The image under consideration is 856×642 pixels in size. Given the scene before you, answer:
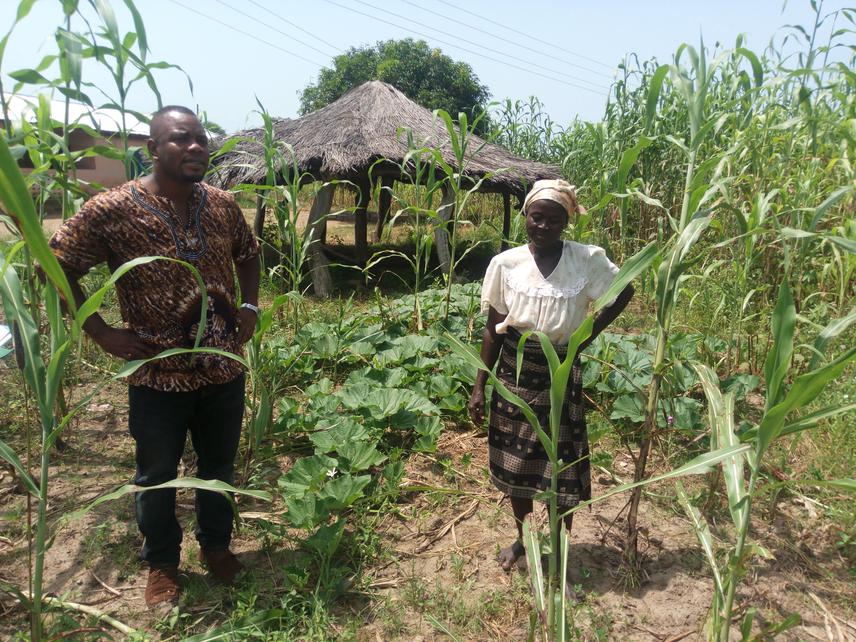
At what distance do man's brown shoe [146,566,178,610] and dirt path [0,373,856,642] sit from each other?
52 mm

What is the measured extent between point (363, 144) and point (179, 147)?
5.00m

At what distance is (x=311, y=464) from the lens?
8.18 ft

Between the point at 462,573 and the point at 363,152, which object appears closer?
the point at 462,573

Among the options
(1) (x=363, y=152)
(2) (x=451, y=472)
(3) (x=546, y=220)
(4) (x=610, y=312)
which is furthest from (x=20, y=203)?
(1) (x=363, y=152)

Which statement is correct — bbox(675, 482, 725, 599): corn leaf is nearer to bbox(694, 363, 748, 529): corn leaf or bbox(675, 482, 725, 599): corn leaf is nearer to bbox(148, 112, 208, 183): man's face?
bbox(694, 363, 748, 529): corn leaf

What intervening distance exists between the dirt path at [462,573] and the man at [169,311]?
299 mm

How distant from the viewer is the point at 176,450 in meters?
1.92

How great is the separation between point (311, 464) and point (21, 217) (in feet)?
5.46

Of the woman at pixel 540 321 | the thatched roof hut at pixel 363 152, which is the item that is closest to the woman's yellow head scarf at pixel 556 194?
the woman at pixel 540 321

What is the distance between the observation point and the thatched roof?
6375mm

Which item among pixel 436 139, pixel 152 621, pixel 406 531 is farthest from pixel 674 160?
pixel 152 621

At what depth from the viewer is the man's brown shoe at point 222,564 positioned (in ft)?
6.95

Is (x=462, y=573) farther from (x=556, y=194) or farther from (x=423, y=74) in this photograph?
(x=423, y=74)

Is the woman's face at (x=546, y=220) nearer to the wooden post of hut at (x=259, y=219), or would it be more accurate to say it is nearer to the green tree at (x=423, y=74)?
the wooden post of hut at (x=259, y=219)
